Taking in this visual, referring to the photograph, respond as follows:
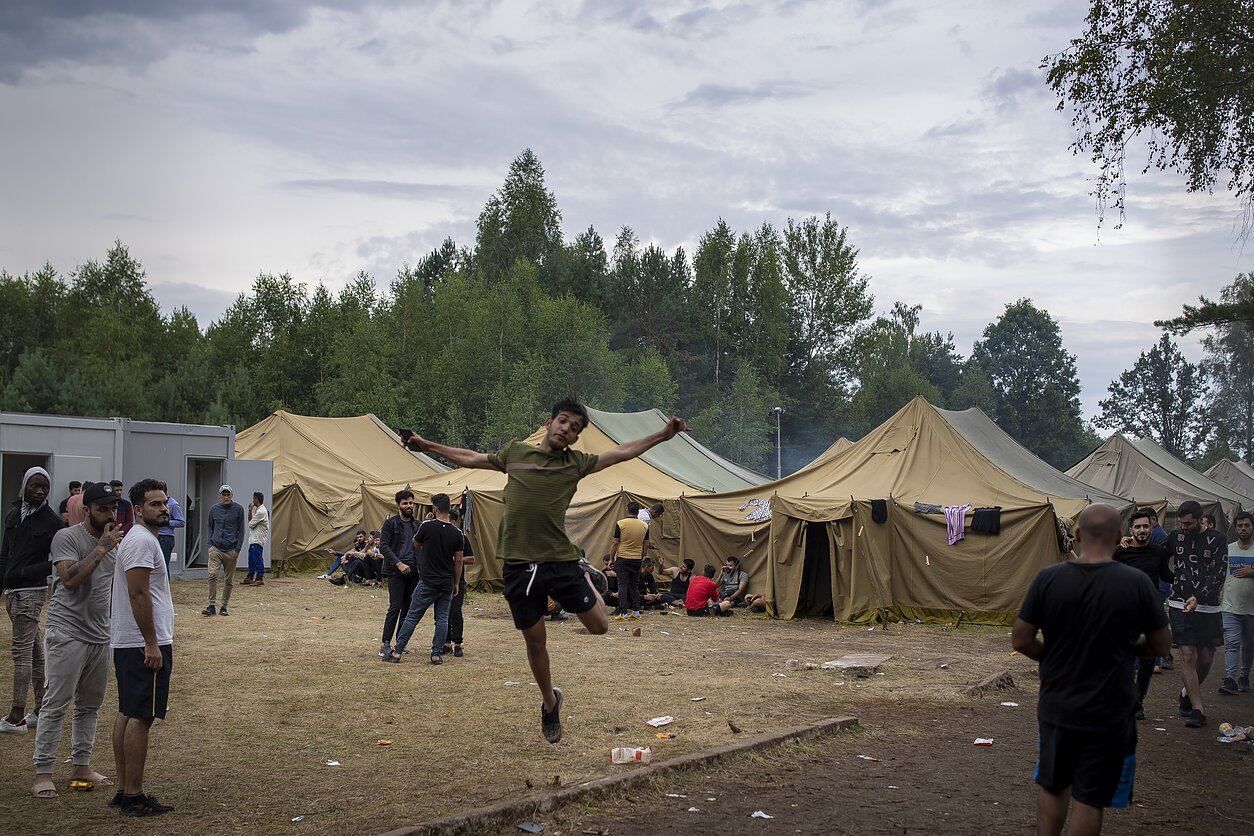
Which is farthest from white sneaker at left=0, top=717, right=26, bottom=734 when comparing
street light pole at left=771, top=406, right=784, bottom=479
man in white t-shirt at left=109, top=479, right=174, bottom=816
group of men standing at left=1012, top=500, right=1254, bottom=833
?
street light pole at left=771, top=406, right=784, bottom=479

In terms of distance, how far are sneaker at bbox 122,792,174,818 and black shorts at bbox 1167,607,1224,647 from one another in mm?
8374

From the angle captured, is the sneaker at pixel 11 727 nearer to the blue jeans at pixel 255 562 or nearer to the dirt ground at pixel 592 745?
the dirt ground at pixel 592 745

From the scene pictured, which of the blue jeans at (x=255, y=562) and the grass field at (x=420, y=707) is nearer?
the grass field at (x=420, y=707)

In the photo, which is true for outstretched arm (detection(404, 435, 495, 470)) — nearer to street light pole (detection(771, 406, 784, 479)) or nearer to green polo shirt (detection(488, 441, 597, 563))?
green polo shirt (detection(488, 441, 597, 563))

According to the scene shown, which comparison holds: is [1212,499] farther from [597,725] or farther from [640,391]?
[640,391]

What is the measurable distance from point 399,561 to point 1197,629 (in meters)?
8.53

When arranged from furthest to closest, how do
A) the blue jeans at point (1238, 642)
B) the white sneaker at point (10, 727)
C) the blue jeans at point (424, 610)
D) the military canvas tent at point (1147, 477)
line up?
the military canvas tent at point (1147, 477)
the blue jeans at point (424, 610)
the blue jeans at point (1238, 642)
the white sneaker at point (10, 727)

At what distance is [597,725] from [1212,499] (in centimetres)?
2378

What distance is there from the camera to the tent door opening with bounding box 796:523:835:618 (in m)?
19.6

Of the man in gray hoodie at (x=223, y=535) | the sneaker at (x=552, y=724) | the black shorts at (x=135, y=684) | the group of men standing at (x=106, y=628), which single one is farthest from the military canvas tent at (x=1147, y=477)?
the black shorts at (x=135, y=684)

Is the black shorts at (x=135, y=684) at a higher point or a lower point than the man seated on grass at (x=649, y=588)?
higher

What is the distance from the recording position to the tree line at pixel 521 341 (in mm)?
54094

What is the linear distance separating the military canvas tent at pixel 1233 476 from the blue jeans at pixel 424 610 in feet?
114

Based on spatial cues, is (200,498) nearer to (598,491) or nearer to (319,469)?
(319,469)
